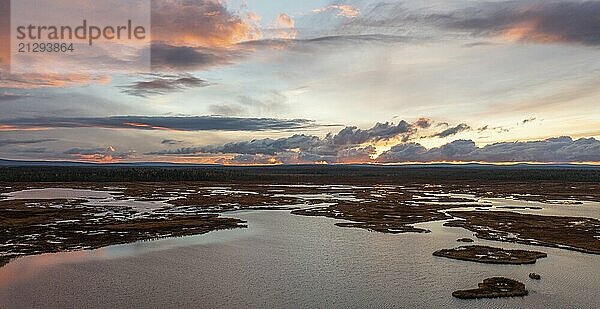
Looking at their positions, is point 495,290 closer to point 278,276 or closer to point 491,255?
point 491,255

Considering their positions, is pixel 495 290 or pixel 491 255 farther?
pixel 491 255

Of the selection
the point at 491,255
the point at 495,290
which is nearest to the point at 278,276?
the point at 495,290

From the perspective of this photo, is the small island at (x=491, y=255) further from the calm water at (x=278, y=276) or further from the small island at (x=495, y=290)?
the small island at (x=495, y=290)

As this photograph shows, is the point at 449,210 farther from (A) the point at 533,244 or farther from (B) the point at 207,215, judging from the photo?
(B) the point at 207,215

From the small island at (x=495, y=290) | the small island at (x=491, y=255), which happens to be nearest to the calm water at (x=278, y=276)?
the small island at (x=495, y=290)

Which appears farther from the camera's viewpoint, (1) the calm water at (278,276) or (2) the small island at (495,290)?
(2) the small island at (495,290)

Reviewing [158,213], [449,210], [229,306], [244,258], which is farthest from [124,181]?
[229,306]

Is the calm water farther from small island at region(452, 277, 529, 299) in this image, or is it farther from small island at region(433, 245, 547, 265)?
small island at region(433, 245, 547, 265)
